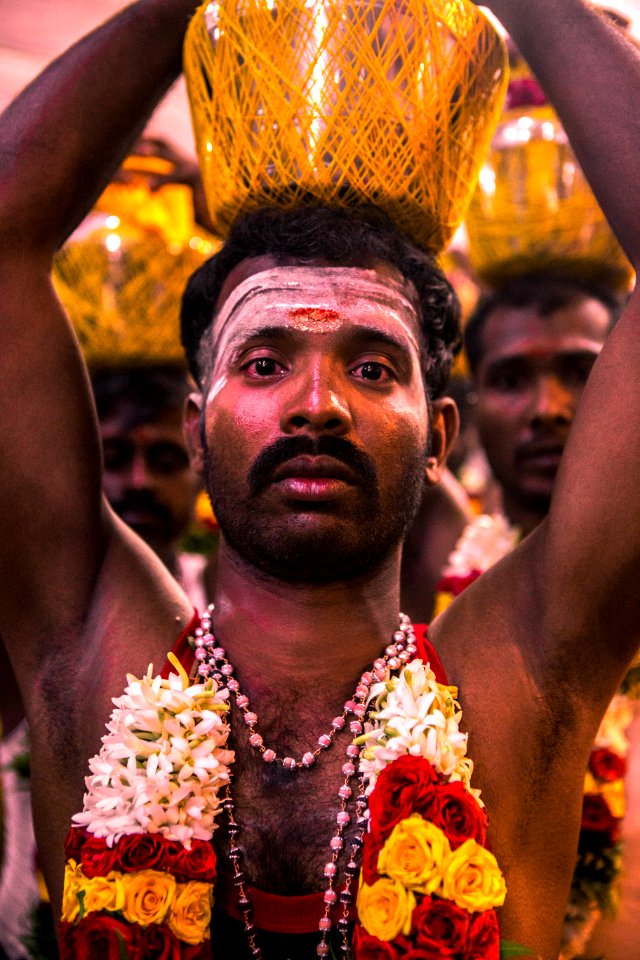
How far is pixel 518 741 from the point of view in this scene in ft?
7.41

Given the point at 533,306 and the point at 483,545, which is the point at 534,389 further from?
the point at 483,545

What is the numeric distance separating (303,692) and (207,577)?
2.40 meters

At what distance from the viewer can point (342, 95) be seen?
2477 millimetres

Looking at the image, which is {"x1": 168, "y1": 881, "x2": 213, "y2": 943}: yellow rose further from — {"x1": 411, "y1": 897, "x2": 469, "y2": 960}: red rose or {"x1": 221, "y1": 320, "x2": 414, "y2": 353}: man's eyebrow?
{"x1": 221, "y1": 320, "x2": 414, "y2": 353}: man's eyebrow

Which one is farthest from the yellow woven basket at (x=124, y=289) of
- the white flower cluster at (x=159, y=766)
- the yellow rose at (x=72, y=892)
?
the yellow rose at (x=72, y=892)

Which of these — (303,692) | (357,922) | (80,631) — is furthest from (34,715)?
(357,922)

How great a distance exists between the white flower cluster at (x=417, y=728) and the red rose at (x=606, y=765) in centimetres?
122

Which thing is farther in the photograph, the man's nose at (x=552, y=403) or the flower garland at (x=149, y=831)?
the man's nose at (x=552, y=403)

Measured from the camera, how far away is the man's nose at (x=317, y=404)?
2.25 meters

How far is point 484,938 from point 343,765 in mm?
462

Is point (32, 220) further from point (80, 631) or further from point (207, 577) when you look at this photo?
point (207, 577)

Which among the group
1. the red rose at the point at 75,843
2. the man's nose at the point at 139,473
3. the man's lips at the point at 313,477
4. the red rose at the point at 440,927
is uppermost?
the man's lips at the point at 313,477

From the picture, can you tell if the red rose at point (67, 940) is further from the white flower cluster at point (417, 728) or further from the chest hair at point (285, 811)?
the white flower cluster at point (417, 728)

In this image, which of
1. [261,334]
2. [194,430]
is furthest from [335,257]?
[194,430]
